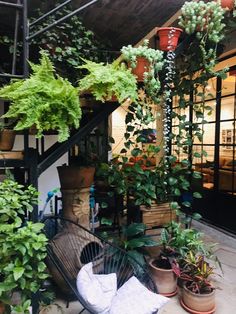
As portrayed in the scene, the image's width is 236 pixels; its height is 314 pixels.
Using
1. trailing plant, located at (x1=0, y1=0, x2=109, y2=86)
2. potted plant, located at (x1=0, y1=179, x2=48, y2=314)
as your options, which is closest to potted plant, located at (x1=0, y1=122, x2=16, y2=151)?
potted plant, located at (x1=0, y1=179, x2=48, y2=314)

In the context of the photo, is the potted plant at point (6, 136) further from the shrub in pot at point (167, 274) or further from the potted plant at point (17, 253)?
the shrub in pot at point (167, 274)

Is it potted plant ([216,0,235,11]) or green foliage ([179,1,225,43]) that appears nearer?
green foliage ([179,1,225,43])

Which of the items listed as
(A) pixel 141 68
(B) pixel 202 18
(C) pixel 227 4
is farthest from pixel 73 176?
(C) pixel 227 4

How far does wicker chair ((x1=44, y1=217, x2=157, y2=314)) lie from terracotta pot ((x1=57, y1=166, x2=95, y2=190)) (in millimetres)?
358

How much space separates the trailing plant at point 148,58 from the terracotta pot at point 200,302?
167 cm

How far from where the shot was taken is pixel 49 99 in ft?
5.50

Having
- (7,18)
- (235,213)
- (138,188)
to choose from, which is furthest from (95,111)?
(235,213)

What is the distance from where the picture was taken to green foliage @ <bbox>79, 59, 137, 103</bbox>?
175 cm

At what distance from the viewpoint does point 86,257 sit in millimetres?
2387

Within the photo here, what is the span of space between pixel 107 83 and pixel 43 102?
0.43 meters

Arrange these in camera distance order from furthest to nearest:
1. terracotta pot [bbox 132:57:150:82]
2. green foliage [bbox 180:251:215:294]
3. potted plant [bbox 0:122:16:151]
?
green foliage [bbox 180:251:215:294] < terracotta pot [bbox 132:57:150:82] < potted plant [bbox 0:122:16:151]

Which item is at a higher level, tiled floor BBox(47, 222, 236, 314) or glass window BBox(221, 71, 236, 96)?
glass window BBox(221, 71, 236, 96)

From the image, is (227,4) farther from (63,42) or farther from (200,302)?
(200,302)

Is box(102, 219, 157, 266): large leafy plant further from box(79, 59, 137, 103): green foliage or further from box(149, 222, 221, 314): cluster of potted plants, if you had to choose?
box(79, 59, 137, 103): green foliage
